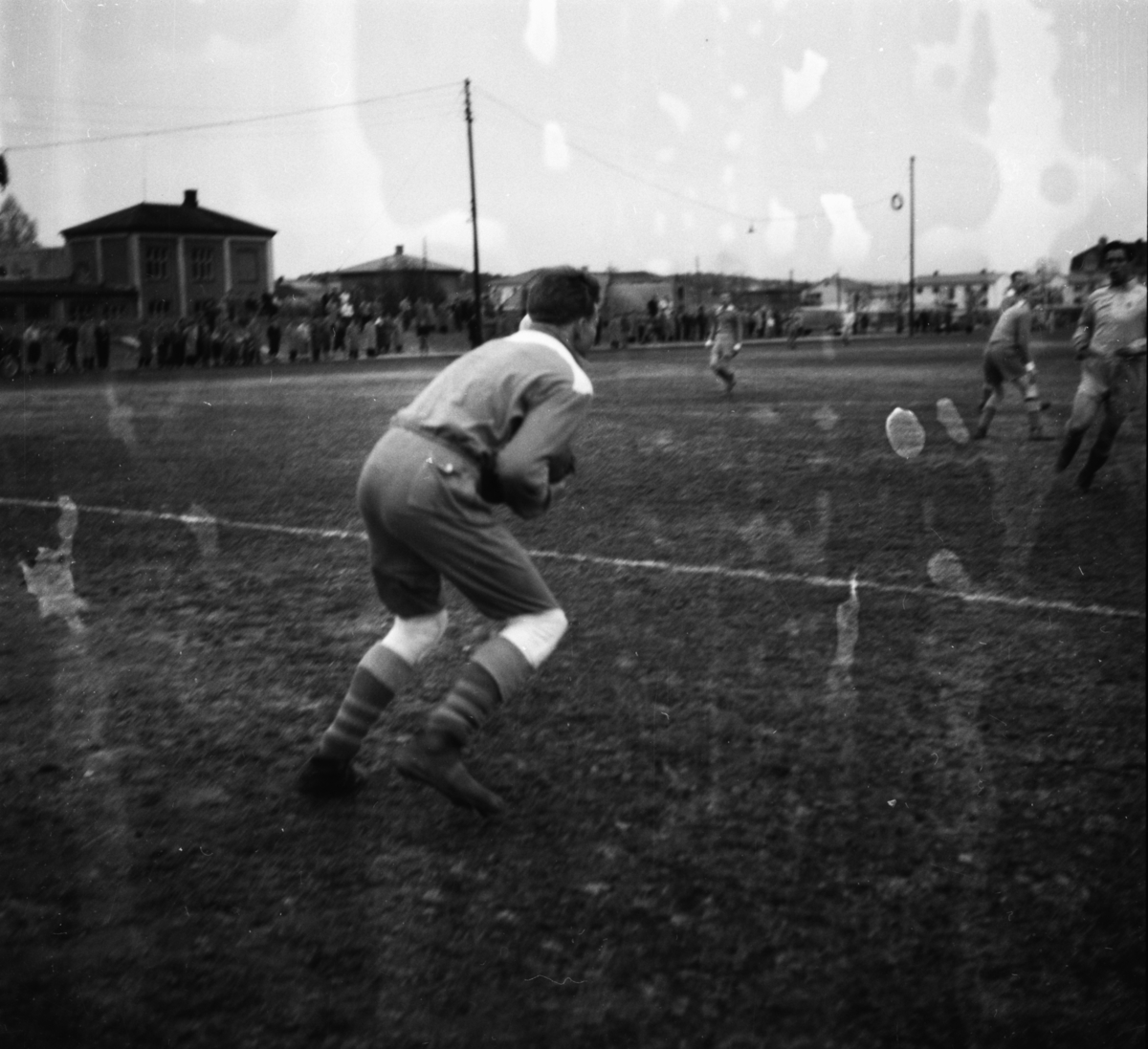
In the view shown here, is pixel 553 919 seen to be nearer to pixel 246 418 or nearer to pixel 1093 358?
pixel 1093 358

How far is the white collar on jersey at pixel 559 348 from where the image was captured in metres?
3.87

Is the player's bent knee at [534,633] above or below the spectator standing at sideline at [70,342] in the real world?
below

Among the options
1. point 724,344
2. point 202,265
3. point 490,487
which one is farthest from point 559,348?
point 202,265

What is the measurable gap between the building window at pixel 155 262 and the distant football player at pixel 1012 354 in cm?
5995

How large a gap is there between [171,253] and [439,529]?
228ft

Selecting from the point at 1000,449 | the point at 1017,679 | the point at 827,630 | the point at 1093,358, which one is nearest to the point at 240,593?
the point at 827,630

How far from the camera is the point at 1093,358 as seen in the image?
10961mm

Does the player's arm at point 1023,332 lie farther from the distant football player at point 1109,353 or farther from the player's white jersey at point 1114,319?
the player's white jersey at point 1114,319

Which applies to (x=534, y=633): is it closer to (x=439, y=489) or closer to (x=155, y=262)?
(x=439, y=489)

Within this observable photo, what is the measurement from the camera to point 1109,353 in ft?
35.2

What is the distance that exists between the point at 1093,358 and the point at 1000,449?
2.96 m

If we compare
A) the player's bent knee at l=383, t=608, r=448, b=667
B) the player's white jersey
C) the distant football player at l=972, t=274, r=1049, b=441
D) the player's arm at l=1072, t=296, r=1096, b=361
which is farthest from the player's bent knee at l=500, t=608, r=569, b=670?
the distant football player at l=972, t=274, r=1049, b=441

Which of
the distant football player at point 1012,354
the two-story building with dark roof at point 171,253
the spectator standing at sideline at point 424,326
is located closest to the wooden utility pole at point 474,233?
the spectator standing at sideline at point 424,326

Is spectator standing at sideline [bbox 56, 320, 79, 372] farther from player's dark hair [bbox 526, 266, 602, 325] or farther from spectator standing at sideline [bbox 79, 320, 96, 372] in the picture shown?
player's dark hair [bbox 526, 266, 602, 325]
